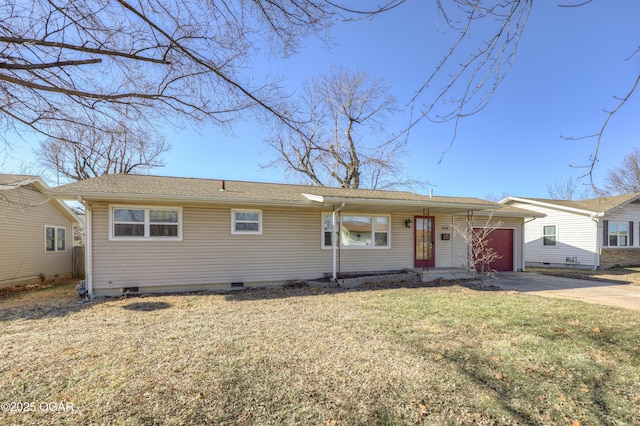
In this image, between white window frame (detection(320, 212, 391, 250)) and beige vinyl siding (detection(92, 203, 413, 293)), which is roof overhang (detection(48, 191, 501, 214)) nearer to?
white window frame (detection(320, 212, 391, 250))

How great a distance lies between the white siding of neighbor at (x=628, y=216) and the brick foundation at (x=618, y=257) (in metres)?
0.45

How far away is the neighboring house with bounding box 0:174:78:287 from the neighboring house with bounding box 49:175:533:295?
3.02m

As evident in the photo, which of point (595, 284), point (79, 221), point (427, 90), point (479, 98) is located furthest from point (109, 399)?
point (79, 221)

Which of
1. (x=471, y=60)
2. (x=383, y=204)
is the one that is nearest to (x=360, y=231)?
(x=383, y=204)

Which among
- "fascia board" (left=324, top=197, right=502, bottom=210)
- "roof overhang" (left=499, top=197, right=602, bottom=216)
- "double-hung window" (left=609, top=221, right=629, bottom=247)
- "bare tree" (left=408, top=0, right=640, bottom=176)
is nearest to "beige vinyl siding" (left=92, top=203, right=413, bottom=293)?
"fascia board" (left=324, top=197, right=502, bottom=210)

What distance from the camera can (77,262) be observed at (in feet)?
46.8

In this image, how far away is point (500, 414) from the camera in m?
2.71

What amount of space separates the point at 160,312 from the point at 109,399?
373 centimetres

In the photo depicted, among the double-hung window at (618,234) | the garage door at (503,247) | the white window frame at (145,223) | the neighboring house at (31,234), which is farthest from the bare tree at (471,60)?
the double-hung window at (618,234)

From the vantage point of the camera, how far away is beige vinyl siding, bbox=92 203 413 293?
8.16 m

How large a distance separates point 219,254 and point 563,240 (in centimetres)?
1696

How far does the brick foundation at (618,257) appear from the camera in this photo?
592 inches

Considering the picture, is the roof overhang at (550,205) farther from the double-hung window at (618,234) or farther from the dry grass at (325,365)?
the dry grass at (325,365)

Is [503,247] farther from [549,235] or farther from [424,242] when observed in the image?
[549,235]
